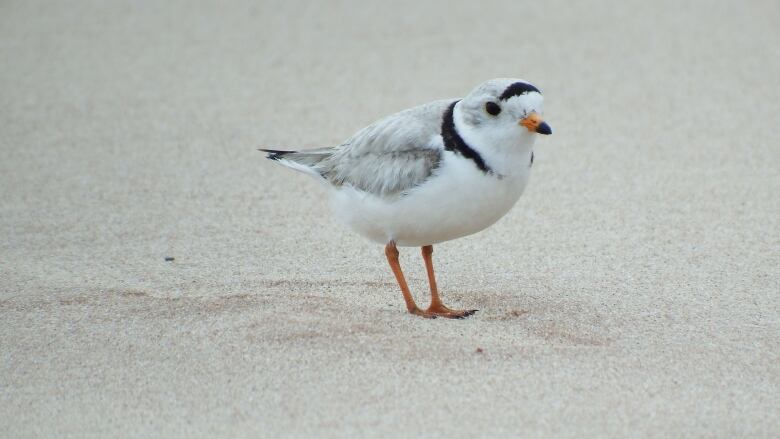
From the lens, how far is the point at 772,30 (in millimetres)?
8047

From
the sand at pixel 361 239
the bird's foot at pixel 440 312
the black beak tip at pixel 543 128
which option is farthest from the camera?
the bird's foot at pixel 440 312

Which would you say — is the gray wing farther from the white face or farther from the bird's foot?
the bird's foot

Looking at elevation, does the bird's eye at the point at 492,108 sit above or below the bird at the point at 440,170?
above

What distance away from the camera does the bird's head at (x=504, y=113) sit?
12.8ft

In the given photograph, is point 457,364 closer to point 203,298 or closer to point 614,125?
point 203,298

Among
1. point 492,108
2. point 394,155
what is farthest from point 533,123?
point 394,155

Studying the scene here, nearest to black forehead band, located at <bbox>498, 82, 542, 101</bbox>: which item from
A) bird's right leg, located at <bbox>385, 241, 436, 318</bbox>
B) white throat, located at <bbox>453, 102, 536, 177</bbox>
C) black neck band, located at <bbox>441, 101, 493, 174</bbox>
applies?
white throat, located at <bbox>453, 102, 536, 177</bbox>

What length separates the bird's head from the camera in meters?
3.91

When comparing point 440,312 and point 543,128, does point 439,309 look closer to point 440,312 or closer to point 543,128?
point 440,312

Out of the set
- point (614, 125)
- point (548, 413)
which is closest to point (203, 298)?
point (548, 413)

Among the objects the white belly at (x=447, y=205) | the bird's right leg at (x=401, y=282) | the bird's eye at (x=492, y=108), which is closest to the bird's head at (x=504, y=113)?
the bird's eye at (x=492, y=108)

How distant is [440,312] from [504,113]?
2.96 ft

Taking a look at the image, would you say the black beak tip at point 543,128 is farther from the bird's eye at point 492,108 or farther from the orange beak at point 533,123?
the bird's eye at point 492,108

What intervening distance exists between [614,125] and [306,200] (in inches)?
83.7
